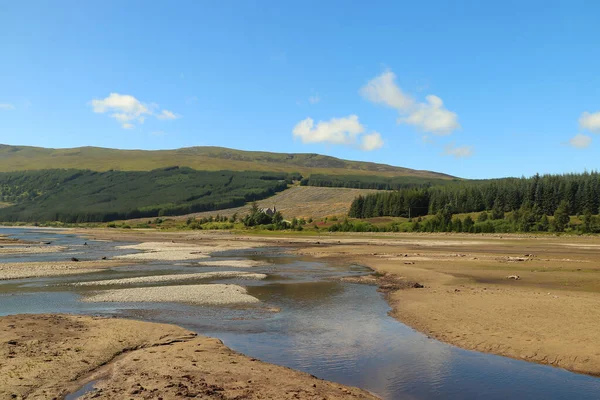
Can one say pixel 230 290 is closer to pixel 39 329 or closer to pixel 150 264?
pixel 39 329

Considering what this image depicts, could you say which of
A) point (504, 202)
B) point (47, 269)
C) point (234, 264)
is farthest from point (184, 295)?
point (504, 202)

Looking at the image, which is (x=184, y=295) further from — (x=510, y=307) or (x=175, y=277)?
(x=510, y=307)

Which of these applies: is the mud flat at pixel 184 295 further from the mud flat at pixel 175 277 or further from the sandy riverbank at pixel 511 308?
the sandy riverbank at pixel 511 308

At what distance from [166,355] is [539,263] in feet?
130

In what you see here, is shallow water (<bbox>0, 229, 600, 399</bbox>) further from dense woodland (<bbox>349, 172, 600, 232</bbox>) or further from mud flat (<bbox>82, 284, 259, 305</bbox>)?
dense woodland (<bbox>349, 172, 600, 232</bbox>)

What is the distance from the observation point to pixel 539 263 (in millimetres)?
43594

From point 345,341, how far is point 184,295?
13795mm

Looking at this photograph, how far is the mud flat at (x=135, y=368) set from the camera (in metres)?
12.0

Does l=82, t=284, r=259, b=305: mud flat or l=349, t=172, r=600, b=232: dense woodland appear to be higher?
l=349, t=172, r=600, b=232: dense woodland

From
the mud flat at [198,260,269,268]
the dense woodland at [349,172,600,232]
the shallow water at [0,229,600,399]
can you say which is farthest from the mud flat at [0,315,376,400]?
the dense woodland at [349,172,600,232]

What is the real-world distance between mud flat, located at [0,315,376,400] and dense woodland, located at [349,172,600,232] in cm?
10261

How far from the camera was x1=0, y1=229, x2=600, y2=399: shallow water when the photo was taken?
44.1 feet

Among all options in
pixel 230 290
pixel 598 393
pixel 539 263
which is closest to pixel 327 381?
pixel 598 393

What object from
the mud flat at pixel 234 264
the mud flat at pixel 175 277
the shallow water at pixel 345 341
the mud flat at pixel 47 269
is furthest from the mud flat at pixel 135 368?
the mud flat at pixel 234 264
